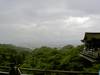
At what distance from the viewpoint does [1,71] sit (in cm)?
1092

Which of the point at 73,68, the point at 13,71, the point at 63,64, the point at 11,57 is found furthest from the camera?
the point at 11,57

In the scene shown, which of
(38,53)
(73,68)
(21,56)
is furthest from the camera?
(21,56)

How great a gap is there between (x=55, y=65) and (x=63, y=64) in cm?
97

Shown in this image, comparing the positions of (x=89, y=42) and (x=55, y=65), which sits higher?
(x=89, y=42)

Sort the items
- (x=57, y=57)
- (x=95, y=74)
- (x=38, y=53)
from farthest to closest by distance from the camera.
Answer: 1. (x=38, y=53)
2. (x=57, y=57)
3. (x=95, y=74)

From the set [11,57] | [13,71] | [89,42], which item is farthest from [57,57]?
[13,71]

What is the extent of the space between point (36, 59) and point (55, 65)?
13.6 feet

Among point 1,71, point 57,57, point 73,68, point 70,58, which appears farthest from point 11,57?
point 1,71

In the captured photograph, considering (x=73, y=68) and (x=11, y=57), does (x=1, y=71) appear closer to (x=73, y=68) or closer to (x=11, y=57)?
(x=73, y=68)

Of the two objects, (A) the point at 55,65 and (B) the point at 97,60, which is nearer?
(B) the point at 97,60

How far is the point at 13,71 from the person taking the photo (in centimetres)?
948

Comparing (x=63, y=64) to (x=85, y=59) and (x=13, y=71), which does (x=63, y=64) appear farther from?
(x=13, y=71)

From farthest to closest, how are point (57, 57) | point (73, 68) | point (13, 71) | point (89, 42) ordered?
point (89, 42) → point (57, 57) → point (73, 68) → point (13, 71)

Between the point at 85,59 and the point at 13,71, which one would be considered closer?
the point at 13,71
